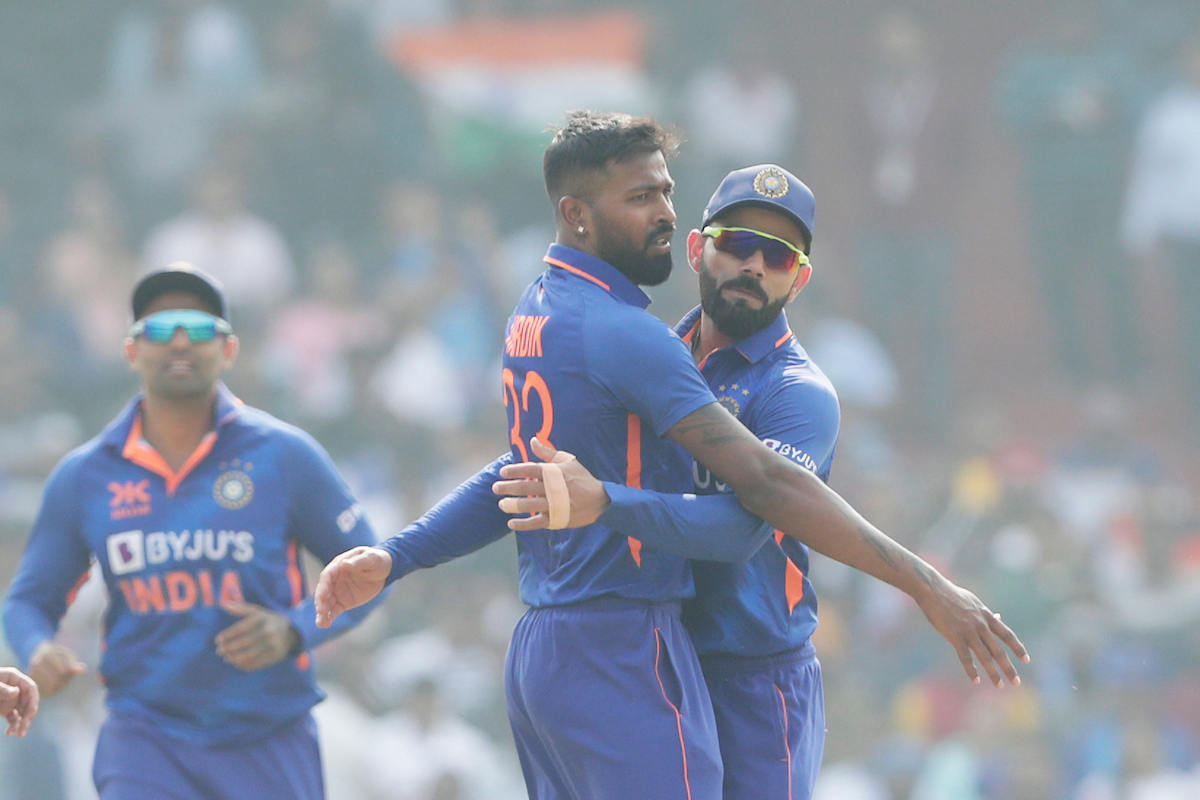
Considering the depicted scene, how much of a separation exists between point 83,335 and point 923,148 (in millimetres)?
7348

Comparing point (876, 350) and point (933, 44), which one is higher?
point (933, 44)

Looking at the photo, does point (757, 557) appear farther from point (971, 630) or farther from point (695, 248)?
point (695, 248)

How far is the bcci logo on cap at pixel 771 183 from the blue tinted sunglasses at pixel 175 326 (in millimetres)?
2023

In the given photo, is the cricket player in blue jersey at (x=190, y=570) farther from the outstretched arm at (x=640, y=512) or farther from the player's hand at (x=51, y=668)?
the outstretched arm at (x=640, y=512)

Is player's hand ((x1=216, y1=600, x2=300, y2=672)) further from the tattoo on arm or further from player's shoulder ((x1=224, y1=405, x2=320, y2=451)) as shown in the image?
the tattoo on arm

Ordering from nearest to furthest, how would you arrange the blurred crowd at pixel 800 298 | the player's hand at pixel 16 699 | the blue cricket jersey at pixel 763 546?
the blue cricket jersey at pixel 763 546
the player's hand at pixel 16 699
the blurred crowd at pixel 800 298

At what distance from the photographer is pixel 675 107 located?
43.8 ft

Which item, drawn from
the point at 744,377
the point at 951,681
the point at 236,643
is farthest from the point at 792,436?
the point at 951,681

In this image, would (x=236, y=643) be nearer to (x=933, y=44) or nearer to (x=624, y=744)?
(x=624, y=744)

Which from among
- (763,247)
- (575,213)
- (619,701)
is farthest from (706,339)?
(619,701)

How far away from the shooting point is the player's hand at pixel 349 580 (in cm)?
355

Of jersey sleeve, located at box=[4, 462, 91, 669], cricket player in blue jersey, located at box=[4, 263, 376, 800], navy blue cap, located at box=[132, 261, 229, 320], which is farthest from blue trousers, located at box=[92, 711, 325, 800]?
navy blue cap, located at box=[132, 261, 229, 320]

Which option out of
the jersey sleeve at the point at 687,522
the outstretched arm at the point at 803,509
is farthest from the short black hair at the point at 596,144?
the jersey sleeve at the point at 687,522

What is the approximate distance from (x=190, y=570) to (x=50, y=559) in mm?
511
